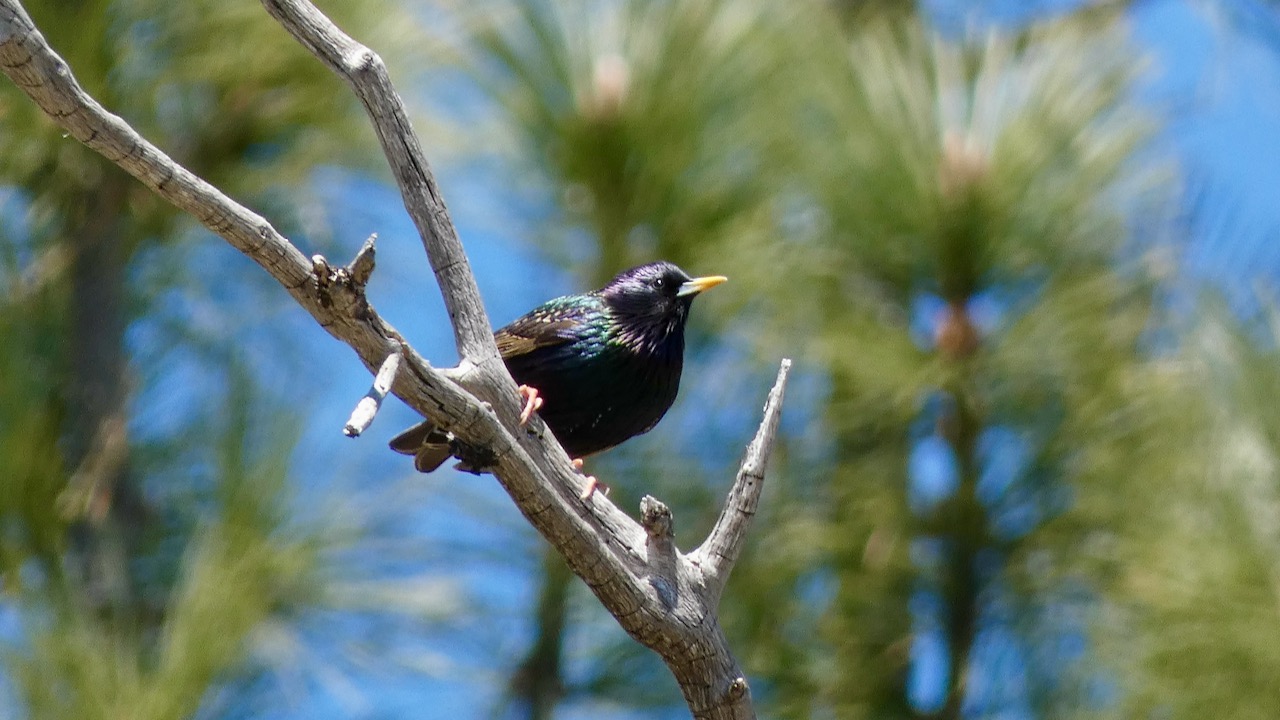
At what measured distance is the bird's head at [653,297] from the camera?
3361 millimetres

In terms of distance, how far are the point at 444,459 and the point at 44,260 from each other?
49.2 inches

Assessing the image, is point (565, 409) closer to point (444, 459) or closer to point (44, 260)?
point (444, 459)

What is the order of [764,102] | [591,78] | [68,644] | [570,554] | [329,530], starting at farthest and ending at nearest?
[764,102]
[591,78]
[329,530]
[68,644]
[570,554]

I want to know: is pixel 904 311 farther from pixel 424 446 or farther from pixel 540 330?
pixel 424 446

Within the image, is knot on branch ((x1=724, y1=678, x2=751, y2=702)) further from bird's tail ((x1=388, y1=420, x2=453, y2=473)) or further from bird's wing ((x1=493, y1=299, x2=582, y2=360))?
bird's wing ((x1=493, y1=299, x2=582, y2=360))

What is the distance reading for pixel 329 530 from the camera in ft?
12.6

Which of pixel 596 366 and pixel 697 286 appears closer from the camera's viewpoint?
pixel 596 366

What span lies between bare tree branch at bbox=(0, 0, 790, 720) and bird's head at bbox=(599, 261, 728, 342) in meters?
0.85

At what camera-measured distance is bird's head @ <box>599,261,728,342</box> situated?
3361mm

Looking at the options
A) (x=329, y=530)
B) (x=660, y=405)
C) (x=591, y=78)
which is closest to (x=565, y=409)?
(x=660, y=405)

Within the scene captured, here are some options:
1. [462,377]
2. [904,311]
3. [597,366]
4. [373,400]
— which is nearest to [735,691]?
[462,377]

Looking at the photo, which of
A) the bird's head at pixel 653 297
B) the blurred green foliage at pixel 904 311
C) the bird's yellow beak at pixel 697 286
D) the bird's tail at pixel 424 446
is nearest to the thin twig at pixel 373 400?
→ the bird's tail at pixel 424 446

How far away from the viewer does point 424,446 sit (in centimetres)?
328

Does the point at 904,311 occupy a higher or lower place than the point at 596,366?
higher
